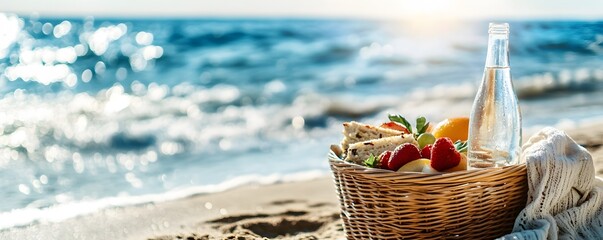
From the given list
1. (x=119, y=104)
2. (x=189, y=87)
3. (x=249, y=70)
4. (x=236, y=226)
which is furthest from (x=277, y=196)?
(x=249, y=70)

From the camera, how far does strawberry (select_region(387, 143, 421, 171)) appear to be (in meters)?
2.70

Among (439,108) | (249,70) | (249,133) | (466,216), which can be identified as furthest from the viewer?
(249,70)

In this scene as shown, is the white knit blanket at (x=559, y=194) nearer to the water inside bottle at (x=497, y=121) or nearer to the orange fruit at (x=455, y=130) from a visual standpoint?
the water inside bottle at (x=497, y=121)

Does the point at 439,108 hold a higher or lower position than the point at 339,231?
higher

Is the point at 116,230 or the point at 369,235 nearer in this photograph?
the point at 369,235

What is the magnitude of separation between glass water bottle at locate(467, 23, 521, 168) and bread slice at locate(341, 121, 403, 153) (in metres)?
0.34

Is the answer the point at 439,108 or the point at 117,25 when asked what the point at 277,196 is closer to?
the point at 439,108

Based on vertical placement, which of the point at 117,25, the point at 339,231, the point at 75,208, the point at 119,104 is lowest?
the point at 339,231

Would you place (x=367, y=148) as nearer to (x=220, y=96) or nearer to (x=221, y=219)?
(x=221, y=219)

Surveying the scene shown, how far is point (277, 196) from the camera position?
16.7 feet

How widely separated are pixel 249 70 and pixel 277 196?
10416mm

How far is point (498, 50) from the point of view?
2.75 metres

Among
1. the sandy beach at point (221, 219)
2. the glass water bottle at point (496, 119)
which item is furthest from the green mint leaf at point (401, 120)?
the sandy beach at point (221, 219)

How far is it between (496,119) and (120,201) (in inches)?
124
